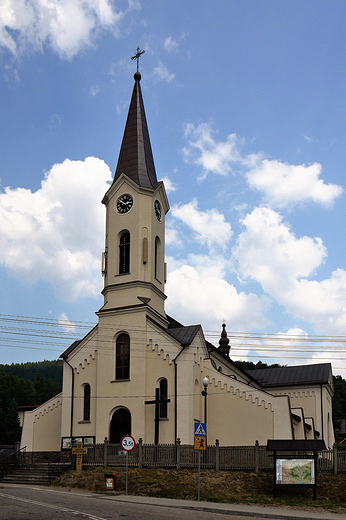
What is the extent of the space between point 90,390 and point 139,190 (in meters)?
13.7

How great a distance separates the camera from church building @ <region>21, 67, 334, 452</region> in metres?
31.1

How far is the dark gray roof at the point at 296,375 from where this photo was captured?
171 feet

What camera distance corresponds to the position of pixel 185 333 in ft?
109

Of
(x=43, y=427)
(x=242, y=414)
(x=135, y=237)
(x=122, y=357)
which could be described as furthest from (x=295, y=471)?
(x=43, y=427)

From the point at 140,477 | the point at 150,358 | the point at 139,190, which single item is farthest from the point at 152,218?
the point at 140,477

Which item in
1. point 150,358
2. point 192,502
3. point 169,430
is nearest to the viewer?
point 192,502

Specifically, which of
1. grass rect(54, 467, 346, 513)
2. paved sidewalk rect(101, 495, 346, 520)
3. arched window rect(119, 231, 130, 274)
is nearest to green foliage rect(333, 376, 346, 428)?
arched window rect(119, 231, 130, 274)

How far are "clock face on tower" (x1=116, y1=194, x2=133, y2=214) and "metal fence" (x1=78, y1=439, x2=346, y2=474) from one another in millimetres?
15578

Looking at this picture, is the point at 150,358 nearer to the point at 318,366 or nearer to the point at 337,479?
the point at 337,479

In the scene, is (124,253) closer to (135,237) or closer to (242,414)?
(135,237)

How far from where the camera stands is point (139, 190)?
36.0m

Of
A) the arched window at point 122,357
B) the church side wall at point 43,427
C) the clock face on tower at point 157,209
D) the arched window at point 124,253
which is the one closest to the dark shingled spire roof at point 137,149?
the clock face on tower at point 157,209

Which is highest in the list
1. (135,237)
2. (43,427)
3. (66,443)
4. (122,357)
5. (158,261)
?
(135,237)

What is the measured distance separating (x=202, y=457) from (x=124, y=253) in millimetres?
14452
